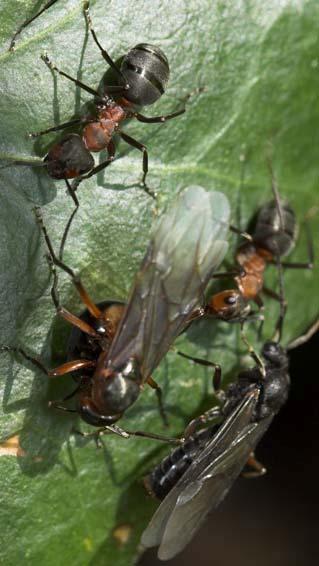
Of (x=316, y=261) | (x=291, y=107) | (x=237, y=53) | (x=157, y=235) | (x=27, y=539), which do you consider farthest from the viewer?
(x=316, y=261)

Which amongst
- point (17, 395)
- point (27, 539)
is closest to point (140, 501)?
point (27, 539)

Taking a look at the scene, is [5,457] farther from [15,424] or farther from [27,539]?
[27,539]

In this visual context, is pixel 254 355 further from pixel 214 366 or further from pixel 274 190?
pixel 274 190

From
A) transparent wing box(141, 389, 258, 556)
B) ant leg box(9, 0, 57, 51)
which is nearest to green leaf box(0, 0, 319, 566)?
ant leg box(9, 0, 57, 51)

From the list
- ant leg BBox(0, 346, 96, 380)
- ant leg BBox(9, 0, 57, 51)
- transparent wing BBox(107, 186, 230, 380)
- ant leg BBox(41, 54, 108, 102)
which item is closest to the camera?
ant leg BBox(9, 0, 57, 51)

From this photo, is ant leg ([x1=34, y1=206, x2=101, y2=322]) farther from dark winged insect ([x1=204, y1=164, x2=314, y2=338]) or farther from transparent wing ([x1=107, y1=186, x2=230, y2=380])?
dark winged insect ([x1=204, y1=164, x2=314, y2=338])

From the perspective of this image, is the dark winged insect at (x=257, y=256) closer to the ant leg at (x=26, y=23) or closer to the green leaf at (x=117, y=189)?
the green leaf at (x=117, y=189)

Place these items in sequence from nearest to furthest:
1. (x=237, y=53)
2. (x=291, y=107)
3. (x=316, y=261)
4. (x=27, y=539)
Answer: (x=27, y=539) → (x=237, y=53) → (x=291, y=107) → (x=316, y=261)
